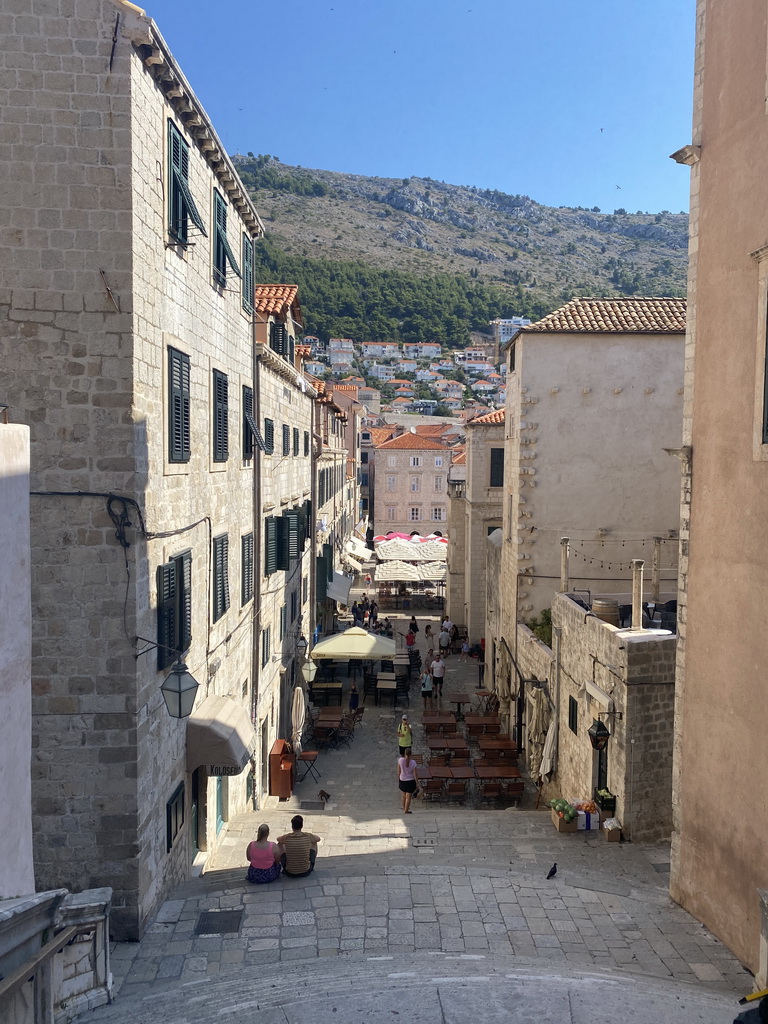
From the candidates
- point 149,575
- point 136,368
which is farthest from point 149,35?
point 149,575

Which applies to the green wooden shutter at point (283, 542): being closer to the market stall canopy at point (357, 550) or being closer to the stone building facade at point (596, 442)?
the stone building facade at point (596, 442)

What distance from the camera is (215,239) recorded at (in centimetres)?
1261

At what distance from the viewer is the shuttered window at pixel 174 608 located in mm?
9461

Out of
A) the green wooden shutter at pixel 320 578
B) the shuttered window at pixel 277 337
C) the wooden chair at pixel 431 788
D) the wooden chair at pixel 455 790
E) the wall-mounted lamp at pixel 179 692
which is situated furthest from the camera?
the green wooden shutter at pixel 320 578

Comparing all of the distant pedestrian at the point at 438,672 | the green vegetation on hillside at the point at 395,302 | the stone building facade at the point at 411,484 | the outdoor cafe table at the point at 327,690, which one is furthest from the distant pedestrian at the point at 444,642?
the green vegetation on hillside at the point at 395,302

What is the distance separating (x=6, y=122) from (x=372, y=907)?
381 inches

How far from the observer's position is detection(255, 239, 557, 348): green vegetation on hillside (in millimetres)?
150625

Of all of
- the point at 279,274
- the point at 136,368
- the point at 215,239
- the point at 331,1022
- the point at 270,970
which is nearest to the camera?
the point at 331,1022

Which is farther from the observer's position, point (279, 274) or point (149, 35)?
point (279, 274)

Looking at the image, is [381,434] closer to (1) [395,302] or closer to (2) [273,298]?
(2) [273,298]

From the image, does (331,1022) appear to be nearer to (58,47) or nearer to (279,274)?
(58,47)

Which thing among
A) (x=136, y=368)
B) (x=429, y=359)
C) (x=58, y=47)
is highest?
(x=429, y=359)

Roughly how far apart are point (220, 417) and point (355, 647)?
36.1 feet

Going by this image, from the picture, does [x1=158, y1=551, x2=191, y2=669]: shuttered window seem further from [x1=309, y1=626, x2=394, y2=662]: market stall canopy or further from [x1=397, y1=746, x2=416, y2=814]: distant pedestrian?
[x1=309, y1=626, x2=394, y2=662]: market stall canopy
